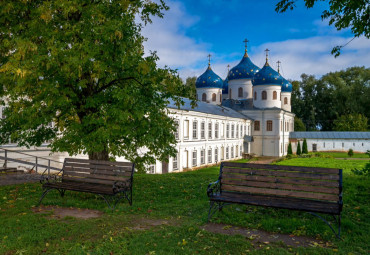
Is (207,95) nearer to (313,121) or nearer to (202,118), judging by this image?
(202,118)

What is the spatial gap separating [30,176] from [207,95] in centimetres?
3837

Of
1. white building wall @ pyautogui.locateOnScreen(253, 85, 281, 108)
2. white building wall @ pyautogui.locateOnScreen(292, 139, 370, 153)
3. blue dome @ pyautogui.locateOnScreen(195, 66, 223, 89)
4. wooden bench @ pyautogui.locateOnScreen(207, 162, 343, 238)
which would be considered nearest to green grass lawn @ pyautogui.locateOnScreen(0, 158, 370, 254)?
wooden bench @ pyautogui.locateOnScreen(207, 162, 343, 238)

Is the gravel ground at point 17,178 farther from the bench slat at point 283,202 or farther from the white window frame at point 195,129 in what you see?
the white window frame at point 195,129

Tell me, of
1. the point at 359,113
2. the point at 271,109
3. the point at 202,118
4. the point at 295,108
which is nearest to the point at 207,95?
the point at 271,109

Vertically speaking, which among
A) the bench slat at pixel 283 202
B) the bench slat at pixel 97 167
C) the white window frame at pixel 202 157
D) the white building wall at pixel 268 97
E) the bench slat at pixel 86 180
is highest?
the white building wall at pixel 268 97

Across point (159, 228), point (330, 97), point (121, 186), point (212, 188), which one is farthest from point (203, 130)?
point (330, 97)

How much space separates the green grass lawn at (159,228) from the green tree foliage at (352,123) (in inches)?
1986

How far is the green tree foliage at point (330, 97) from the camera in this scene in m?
58.0

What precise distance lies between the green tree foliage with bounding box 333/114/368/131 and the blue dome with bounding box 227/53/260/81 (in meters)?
19.4

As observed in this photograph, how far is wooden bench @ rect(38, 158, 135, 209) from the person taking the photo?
297 inches

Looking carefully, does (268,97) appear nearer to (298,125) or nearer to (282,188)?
(298,125)

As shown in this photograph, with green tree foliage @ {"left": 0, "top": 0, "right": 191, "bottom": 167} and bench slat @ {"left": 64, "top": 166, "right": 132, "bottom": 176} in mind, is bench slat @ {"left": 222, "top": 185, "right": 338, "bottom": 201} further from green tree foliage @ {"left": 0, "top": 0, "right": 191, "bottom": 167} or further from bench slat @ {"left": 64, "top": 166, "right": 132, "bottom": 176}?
green tree foliage @ {"left": 0, "top": 0, "right": 191, "bottom": 167}

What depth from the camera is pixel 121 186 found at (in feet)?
25.0

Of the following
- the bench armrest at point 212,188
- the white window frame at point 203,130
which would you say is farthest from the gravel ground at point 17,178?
the white window frame at point 203,130
